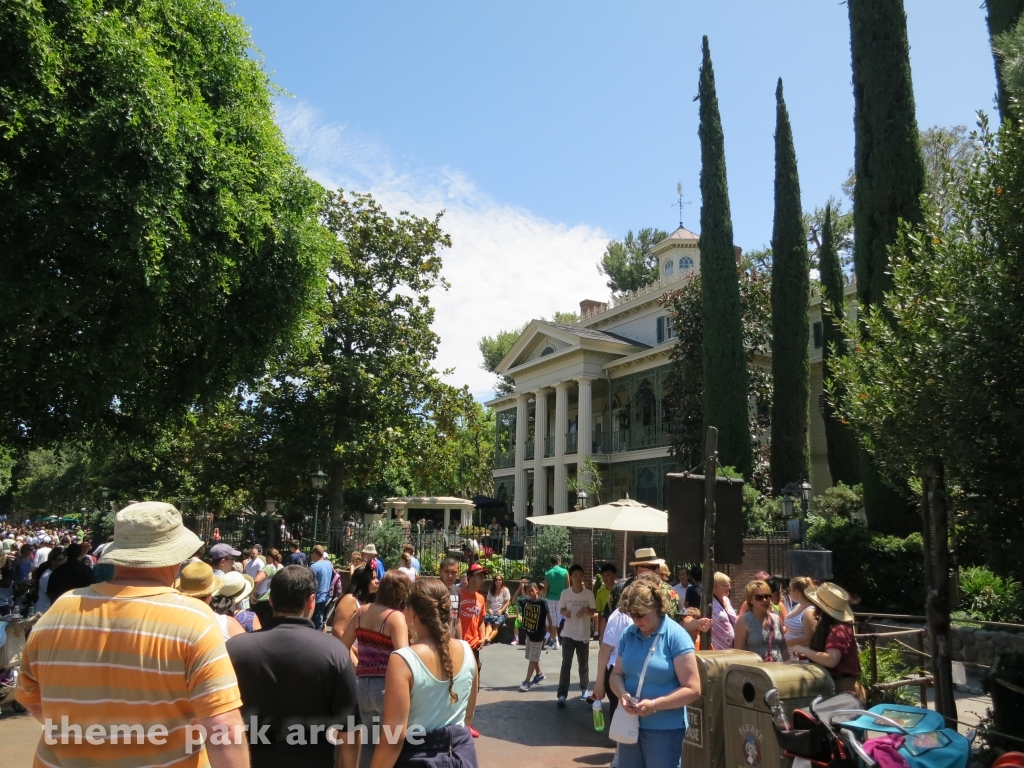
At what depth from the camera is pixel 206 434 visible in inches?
1033

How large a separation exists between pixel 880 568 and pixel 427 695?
13.3 meters

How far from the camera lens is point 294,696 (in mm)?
3494

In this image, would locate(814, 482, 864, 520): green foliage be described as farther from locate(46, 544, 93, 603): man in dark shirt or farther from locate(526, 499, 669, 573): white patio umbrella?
locate(46, 544, 93, 603): man in dark shirt

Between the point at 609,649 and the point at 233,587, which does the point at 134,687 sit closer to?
the point at 609,649

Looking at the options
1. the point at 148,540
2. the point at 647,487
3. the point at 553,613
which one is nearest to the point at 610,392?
the point at 647,487

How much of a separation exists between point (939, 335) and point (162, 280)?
9022 millimetres

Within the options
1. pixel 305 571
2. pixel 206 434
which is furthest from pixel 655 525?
pixel 206 434

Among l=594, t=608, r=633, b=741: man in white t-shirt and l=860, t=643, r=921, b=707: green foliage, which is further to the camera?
l=860, t=643, r=921, b=707: green foliage

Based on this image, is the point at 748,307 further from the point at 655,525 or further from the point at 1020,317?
the point at 1020,317

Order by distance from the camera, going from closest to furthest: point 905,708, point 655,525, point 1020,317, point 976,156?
1. point 905,708
2. point 1020,317
3. point 976,156
4. point 655,525

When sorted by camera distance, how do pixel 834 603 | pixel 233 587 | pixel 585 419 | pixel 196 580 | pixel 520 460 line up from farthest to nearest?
pixel 520 460
pixel 585 419
pixel 233 587
pixel 834 603
pixel 196 580

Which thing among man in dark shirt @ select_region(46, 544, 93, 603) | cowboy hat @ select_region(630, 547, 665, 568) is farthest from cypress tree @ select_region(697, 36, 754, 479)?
man in dark shirt @ select_region(46, 544, 93, 603)

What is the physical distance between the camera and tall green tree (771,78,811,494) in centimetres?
2459

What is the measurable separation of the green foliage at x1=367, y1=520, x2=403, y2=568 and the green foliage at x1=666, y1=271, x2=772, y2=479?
11.2m
